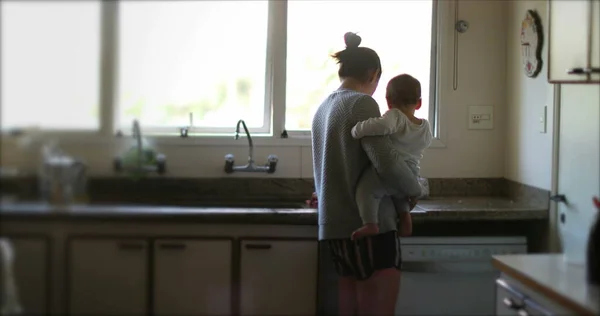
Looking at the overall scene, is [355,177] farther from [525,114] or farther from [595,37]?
[525,114]

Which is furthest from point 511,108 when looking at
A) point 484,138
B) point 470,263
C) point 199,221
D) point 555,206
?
point 199,221

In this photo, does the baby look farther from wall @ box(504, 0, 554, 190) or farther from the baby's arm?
wall @ box(504, 0, 554, 190)

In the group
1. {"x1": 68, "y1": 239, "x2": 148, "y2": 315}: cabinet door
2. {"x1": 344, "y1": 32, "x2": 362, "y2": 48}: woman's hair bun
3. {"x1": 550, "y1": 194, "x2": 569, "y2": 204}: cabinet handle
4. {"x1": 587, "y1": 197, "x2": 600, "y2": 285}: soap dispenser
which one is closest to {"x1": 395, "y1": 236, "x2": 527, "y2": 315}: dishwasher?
{"x1": 550, "y1": 194, "x2": 569, "y2": 204}: cabinet handle

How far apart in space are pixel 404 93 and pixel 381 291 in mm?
511

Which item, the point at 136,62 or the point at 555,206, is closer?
the point at 136,62

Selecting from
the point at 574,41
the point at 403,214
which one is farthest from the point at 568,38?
the point at 403,214

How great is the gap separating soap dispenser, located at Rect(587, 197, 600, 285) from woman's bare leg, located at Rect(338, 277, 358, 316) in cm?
67

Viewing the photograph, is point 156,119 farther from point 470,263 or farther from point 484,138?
point 484,138

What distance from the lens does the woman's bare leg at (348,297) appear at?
1.70 m

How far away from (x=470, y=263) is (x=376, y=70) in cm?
69

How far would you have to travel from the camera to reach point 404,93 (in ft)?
5.54

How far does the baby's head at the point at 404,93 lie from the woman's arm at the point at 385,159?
17 cm

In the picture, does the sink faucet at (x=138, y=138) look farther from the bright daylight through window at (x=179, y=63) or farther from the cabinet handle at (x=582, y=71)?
the cabinet handle at (x=582, y=71)

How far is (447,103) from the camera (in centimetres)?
229
